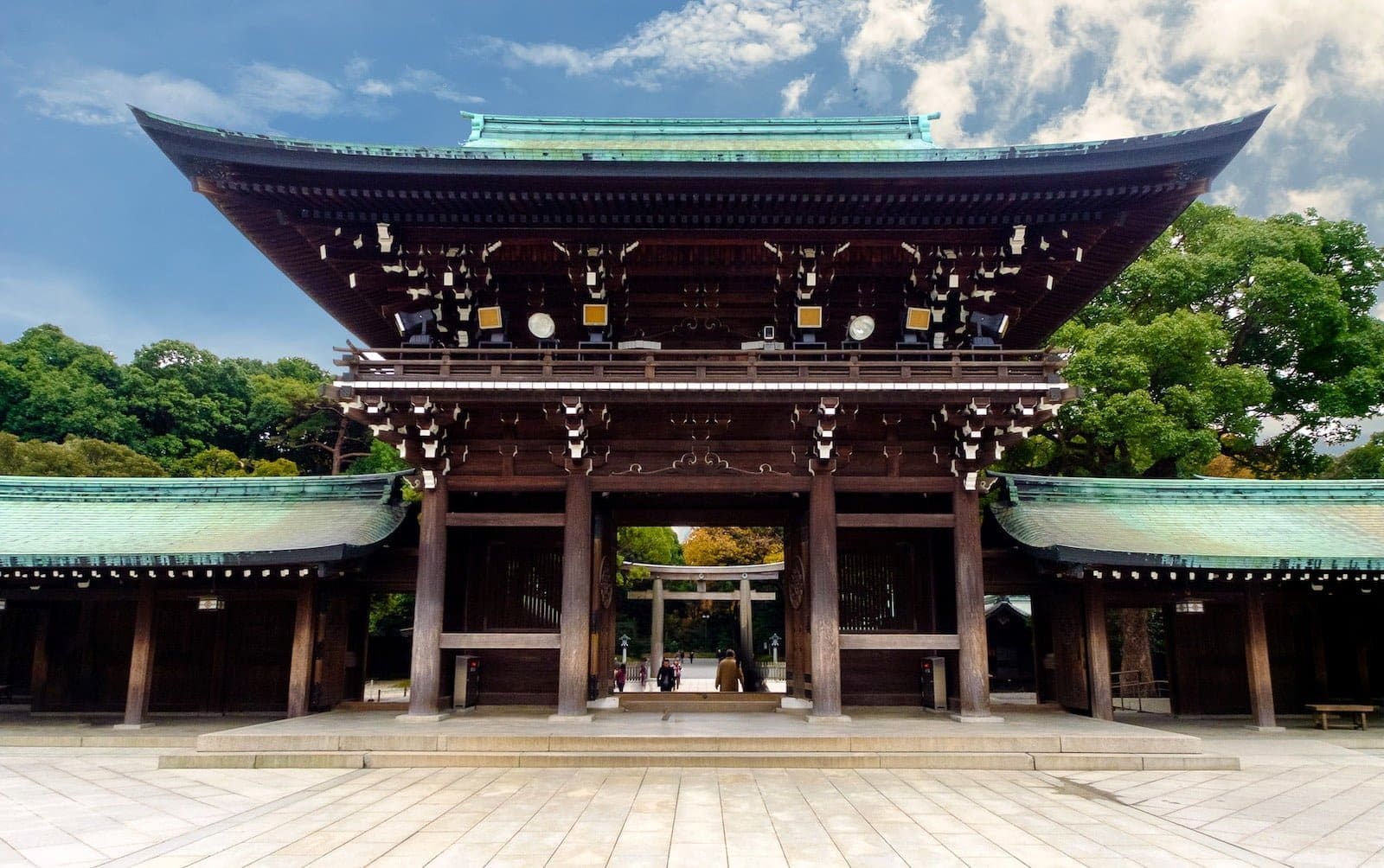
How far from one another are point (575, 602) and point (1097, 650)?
9.04 meters

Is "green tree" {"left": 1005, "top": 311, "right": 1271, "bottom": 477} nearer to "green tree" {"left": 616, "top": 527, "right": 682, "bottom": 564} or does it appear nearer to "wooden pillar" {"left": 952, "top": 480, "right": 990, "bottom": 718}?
"wooden pillar" {"left": 952, "top": 480, "right": 990, "bottom": 718}

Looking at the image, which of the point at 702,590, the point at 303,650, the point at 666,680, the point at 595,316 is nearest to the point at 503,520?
the point at 595,316

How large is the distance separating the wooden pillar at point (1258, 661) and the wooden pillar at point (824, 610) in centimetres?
749

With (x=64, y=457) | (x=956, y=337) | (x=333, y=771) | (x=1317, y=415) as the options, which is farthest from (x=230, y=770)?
(x=64, y=457)

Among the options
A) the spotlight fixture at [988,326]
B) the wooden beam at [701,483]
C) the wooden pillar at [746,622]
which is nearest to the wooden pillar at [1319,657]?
the spotlight fixture at [988,326]

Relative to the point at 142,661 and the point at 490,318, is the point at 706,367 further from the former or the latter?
the point at 142,661

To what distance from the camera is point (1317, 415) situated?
81.5 ft

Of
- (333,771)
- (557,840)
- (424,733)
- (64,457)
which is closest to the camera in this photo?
(557,840)

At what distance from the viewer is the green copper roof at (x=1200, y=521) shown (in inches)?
548

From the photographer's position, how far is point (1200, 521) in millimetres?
16312

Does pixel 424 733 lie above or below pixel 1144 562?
below

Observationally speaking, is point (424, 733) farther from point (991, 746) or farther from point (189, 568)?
point (991, 746)

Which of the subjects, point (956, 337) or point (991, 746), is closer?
point (991, 746)

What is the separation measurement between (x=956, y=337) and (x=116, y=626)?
55.8 ft
